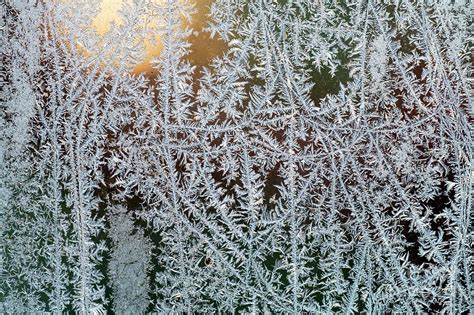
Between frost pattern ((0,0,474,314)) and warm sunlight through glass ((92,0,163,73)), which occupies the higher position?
warm sunlight through glass ((92,0,163,73))

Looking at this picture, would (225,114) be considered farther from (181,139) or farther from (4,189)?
(4,189)

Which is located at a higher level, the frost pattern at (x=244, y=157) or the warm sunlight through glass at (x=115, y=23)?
the warm sunlight through glass at (x=115, y=23)

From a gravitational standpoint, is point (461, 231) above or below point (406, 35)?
below

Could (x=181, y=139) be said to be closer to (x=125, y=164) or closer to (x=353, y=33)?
(x=125, y=164)

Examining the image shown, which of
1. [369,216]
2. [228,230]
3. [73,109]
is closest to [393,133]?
[369,216]

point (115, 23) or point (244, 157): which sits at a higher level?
point (115, 23)

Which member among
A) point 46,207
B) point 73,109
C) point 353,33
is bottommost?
point 46,207

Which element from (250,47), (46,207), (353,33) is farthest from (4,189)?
(353,33)
